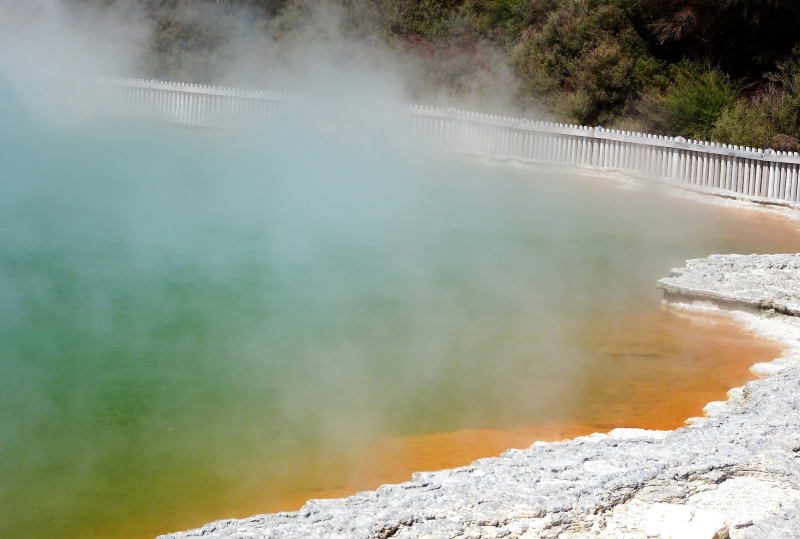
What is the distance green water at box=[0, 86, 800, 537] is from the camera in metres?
7.35

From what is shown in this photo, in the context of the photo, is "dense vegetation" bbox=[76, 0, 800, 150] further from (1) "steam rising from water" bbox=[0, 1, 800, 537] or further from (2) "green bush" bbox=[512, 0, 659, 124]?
(1) "steam rising from water" bbox=[0, 1, 800, 537]

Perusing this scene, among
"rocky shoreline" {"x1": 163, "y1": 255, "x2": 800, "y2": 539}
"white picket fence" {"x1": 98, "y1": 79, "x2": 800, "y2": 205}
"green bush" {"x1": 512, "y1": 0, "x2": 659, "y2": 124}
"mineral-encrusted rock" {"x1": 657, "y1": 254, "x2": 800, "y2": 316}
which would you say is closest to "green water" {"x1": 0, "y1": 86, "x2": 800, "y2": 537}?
"mineral-encrusted rock" {"x1": 657, "y1": 254, "x2": 800, "y2": 316}

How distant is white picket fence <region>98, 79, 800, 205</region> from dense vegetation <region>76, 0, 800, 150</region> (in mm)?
1618

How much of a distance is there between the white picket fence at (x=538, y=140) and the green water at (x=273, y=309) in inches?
31.3

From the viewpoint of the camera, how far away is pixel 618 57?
2314 cm

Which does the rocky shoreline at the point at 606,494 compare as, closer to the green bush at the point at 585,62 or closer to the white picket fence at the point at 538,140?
the white picket fence at the point at 538,140

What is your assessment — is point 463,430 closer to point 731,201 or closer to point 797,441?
point 797,441

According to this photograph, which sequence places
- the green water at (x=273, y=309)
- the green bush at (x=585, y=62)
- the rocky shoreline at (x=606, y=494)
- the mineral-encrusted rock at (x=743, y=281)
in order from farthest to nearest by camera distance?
the green bush at (x=585, y=62)
the mineral-encrusted rock at (x=743, y=281)
the green water at (x=273, y=309)
the rocky shoreline at (x=606, y=494)

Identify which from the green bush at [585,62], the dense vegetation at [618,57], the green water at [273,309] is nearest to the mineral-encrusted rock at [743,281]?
the green water at [273,309]

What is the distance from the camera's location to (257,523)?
18.4 ft

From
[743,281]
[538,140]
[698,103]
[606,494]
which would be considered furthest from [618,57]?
[606,494]

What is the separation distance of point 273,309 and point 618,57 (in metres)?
14.2

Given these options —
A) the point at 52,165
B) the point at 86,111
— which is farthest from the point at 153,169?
the point at 86,111

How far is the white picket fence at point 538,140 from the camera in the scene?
1719 cm
